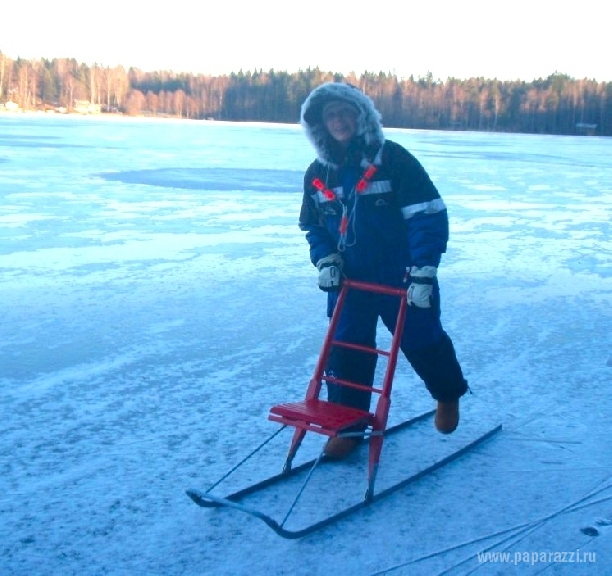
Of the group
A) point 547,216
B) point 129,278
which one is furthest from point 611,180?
point 129,278

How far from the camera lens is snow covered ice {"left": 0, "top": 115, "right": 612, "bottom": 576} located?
7.42 ft

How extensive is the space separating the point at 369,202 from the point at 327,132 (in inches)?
11.5

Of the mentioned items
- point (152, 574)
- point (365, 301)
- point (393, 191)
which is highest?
point (393, 191)

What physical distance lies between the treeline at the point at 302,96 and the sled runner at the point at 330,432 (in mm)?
57354

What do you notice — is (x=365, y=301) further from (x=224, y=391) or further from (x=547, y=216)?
(x=547, y=216)

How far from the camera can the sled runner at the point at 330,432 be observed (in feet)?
7.90

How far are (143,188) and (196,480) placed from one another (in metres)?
8.55

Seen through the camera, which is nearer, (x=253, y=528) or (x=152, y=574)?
(x=152, y=574)

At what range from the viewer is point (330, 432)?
8.02 feet

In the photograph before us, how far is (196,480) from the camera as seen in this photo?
262 cm

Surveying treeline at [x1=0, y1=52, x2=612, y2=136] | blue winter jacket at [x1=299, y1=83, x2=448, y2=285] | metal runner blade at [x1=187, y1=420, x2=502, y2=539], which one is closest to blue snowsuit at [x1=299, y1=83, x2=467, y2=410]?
blue winter jacket at [x1=299, y1=83, x2=448, y2=285]

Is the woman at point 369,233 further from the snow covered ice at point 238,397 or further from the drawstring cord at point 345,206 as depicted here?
the snow covered ice at point 238,397

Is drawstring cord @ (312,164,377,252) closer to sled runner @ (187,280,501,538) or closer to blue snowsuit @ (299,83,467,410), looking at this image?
blue snowsuit @ (299,83,467,410)

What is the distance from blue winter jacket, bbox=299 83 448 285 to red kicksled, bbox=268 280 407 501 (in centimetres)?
12
